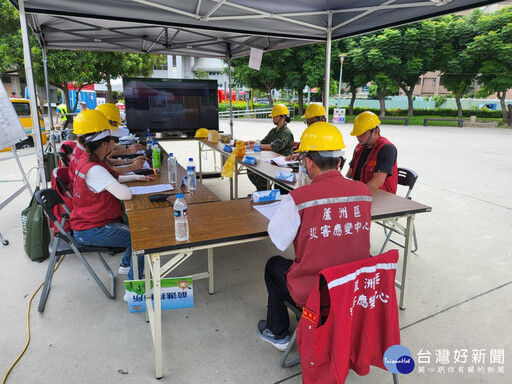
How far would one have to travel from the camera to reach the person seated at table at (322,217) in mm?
1598

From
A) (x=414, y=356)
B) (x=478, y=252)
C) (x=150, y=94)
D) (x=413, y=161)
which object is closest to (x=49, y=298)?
(x=414, y=356)

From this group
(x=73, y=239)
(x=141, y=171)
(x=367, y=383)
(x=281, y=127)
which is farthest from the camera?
(x=281, y=127)

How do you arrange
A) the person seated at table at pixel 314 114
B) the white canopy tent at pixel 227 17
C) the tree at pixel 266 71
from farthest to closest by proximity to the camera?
the tree at pixel 266 71 → the person seated at table at pixel 314 114 → the white canopy tent at pixel 227 17

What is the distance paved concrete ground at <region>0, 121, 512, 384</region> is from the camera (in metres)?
2.06

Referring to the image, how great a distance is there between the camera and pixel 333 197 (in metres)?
1.59

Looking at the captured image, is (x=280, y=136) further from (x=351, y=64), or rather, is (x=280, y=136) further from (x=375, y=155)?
(x=351, y=64)

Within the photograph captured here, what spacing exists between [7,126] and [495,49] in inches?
878

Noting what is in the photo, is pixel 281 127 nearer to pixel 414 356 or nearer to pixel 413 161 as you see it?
pixel 414 356

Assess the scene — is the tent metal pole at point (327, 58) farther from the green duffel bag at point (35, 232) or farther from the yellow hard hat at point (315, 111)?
the green duffel bag at point (35, 232)

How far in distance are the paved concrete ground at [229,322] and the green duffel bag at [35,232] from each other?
0.13m

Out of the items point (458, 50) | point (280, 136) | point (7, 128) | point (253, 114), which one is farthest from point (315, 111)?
point (253, 114)

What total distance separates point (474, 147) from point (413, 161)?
13.1 feet

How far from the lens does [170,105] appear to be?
5973mm

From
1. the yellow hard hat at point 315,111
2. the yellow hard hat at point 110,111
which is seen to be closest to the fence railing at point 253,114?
the yellow hard hat at point 110,111
